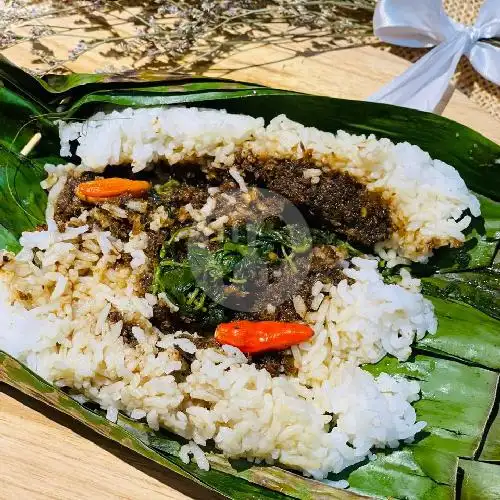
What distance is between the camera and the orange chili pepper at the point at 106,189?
3256mm

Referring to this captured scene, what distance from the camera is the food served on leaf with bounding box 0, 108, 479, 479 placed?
2.90 m

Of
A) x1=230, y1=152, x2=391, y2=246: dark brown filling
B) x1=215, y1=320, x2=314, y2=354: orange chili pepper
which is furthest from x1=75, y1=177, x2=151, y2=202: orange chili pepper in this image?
x1=215, y1=320, x2=314, y2=354: orange chili pepper

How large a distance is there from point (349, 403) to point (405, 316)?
0.49 meters

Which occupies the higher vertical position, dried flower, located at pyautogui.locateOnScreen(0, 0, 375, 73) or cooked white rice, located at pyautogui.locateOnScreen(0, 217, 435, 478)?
dried flower, located at pyautogui.locateOnScreen(0, 0, 375, 73)

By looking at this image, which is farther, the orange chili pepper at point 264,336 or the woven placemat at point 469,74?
the woven placemat at point 469,74

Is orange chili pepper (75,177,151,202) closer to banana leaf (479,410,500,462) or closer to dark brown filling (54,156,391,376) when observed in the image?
dark brown filling (54,156,391,376)

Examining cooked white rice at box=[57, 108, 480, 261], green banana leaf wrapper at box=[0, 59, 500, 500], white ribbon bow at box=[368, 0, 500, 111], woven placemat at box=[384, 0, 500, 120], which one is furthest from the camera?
woven placemat at box=[384, 0, 500, 120]

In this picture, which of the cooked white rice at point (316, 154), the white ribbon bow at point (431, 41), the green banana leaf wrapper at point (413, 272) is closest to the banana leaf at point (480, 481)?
the green banana leaf wrapper at point (413, 272)

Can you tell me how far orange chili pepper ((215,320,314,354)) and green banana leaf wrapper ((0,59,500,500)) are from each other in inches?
16.4

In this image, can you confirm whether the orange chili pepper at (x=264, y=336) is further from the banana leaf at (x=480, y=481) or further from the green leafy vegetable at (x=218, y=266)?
the banana leaf at (x=480, y=481)

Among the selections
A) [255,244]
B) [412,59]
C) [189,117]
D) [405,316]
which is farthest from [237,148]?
[412,59]

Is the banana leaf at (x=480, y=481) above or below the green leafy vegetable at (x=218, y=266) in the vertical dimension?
below

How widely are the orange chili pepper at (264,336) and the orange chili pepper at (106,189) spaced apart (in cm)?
83

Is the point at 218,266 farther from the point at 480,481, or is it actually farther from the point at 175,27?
the point at 175,27
